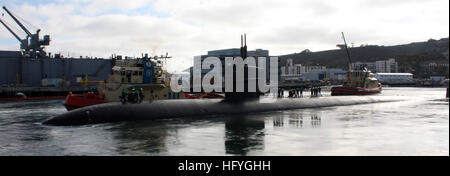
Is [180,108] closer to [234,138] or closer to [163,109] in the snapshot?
[163,109]

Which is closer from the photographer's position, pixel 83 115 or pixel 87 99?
pixel 83 115

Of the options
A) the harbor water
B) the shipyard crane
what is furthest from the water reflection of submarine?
the shipyard crane

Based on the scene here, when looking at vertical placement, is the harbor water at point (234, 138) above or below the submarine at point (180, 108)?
below

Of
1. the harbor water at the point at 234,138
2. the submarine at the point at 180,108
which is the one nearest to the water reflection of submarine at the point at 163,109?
the submarine at the point at 180,108

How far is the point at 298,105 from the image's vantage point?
93.2ft

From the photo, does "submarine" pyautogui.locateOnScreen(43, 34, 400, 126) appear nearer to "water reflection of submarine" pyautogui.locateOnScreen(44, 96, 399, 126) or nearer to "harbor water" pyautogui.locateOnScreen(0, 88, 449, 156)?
"water reflection of submarine" pyautogui.locateOnScreen(44, 96, 399, 126)

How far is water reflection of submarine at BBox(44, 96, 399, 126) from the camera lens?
1816 centimetres

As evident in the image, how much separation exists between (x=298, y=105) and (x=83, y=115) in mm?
15324

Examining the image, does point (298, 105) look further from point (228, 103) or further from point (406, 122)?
point (406, 122)

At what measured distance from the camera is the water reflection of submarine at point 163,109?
1816 centimetres

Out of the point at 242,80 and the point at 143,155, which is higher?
the point at 242,80

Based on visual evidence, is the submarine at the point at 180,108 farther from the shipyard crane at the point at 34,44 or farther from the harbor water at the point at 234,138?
the shipyard crane at the point at 34,44

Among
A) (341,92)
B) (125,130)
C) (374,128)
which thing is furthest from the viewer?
(341,92)
